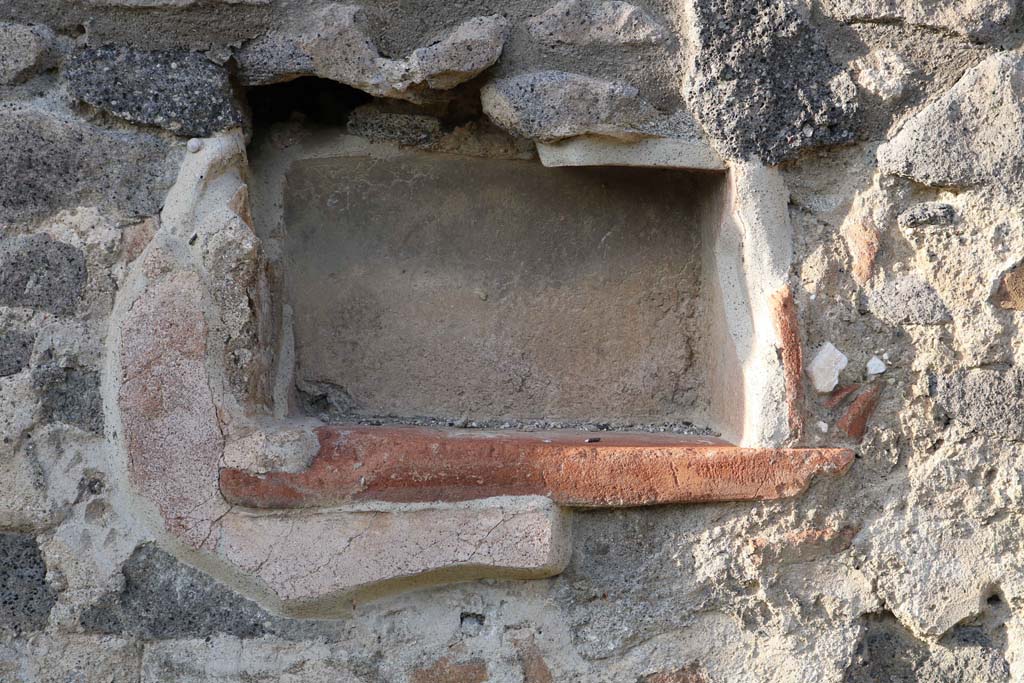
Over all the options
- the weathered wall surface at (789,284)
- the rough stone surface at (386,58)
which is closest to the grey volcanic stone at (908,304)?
the weathered wall surface at (789,284)

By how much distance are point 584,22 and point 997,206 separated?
2.22 ft

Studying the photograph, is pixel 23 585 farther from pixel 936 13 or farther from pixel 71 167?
pixel 936 13

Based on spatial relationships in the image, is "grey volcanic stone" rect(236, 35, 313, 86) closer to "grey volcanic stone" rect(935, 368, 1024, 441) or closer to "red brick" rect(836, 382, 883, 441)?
"red brick" rect(836, 382, 883, 441)

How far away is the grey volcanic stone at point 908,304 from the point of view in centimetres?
158

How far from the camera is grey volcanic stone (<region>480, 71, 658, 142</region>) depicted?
158 cm

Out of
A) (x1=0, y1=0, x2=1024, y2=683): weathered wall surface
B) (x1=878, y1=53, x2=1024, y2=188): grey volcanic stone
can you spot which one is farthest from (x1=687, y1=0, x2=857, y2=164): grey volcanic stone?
(x1=878, y1=53, x2=1024, y2=188): grey volcanic stone

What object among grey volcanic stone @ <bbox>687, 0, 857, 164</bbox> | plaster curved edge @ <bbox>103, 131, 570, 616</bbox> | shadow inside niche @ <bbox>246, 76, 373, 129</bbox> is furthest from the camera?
shadow inside niche @ <bbox>246, 76, 373, 129</bbox>

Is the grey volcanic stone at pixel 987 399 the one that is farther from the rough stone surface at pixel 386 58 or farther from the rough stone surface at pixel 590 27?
the rough stone surface at pixel 386 58

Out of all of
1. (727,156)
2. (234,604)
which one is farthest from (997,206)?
(234,604)

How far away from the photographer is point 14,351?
1496mm

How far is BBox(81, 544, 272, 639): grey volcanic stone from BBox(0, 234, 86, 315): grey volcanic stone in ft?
1.22

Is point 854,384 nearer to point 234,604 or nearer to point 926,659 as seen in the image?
point 926,659

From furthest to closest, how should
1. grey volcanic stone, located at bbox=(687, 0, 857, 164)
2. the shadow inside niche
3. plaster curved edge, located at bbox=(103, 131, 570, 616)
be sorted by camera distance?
the shadow inside niche < grey volcanic stone, located at bbox=(687, 0, 857, 164) < plaster curved edge, located at bbox=(103, 131, 570, 616)

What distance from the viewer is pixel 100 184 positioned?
1.54 metres
